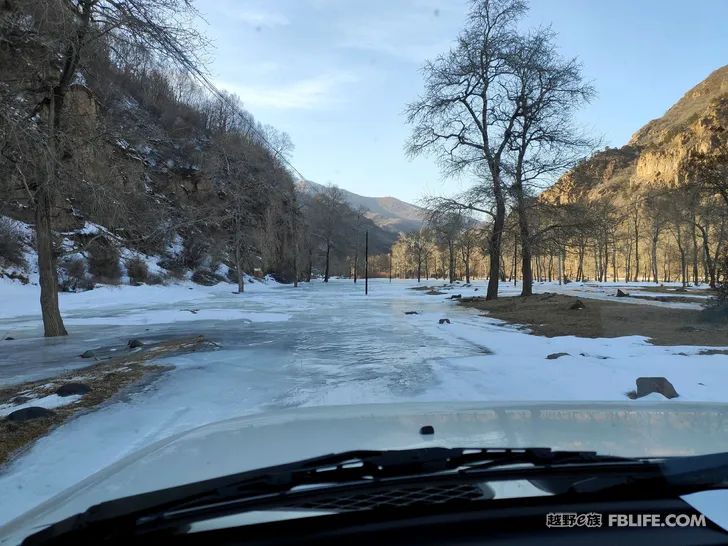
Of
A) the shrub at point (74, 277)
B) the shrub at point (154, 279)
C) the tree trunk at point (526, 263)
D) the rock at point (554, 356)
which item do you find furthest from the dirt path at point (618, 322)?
the shrub at point (154, 279)

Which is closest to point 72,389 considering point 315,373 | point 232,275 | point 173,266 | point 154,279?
point 315,373

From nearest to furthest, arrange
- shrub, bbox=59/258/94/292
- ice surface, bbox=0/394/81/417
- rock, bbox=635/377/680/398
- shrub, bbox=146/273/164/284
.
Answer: ice surface, bbox=0/394/81/417, rock, bbox=635/377/680/398, shrub, bbox=59/258/94/292, shrub, bbox=146/273/164/284

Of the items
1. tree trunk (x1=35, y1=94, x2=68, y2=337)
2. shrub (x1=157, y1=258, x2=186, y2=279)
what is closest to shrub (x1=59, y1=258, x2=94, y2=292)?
shrub (x1=157, y1=258, x2=186, y2=279)

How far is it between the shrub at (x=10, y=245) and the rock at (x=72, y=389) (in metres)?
27.7

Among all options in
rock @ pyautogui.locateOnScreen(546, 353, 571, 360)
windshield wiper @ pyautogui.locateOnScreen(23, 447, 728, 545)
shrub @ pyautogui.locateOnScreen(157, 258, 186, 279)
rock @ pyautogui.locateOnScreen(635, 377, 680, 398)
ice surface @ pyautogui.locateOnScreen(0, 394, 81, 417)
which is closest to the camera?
windshield wiper @ pyautogui.locateOnScreen(23, 447, 728, 545)

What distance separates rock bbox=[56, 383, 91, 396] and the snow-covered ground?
0.72m

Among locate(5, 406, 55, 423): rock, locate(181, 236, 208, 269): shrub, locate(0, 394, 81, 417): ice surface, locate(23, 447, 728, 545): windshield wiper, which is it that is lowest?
locate(0, 394, 81, 417): ice surface

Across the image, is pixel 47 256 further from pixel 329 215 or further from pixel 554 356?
pixel 329 215

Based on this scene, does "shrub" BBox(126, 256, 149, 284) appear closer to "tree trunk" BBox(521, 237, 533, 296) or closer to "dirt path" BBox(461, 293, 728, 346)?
"tree trunk" BBox(521, 237, 533, 296)

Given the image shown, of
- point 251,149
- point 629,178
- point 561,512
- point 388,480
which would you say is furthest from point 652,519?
point 629,178

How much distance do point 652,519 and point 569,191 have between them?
26.9 meters

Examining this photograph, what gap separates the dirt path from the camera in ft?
39.7

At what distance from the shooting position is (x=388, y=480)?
1907 millimetres

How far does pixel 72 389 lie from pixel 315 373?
11.2ft
